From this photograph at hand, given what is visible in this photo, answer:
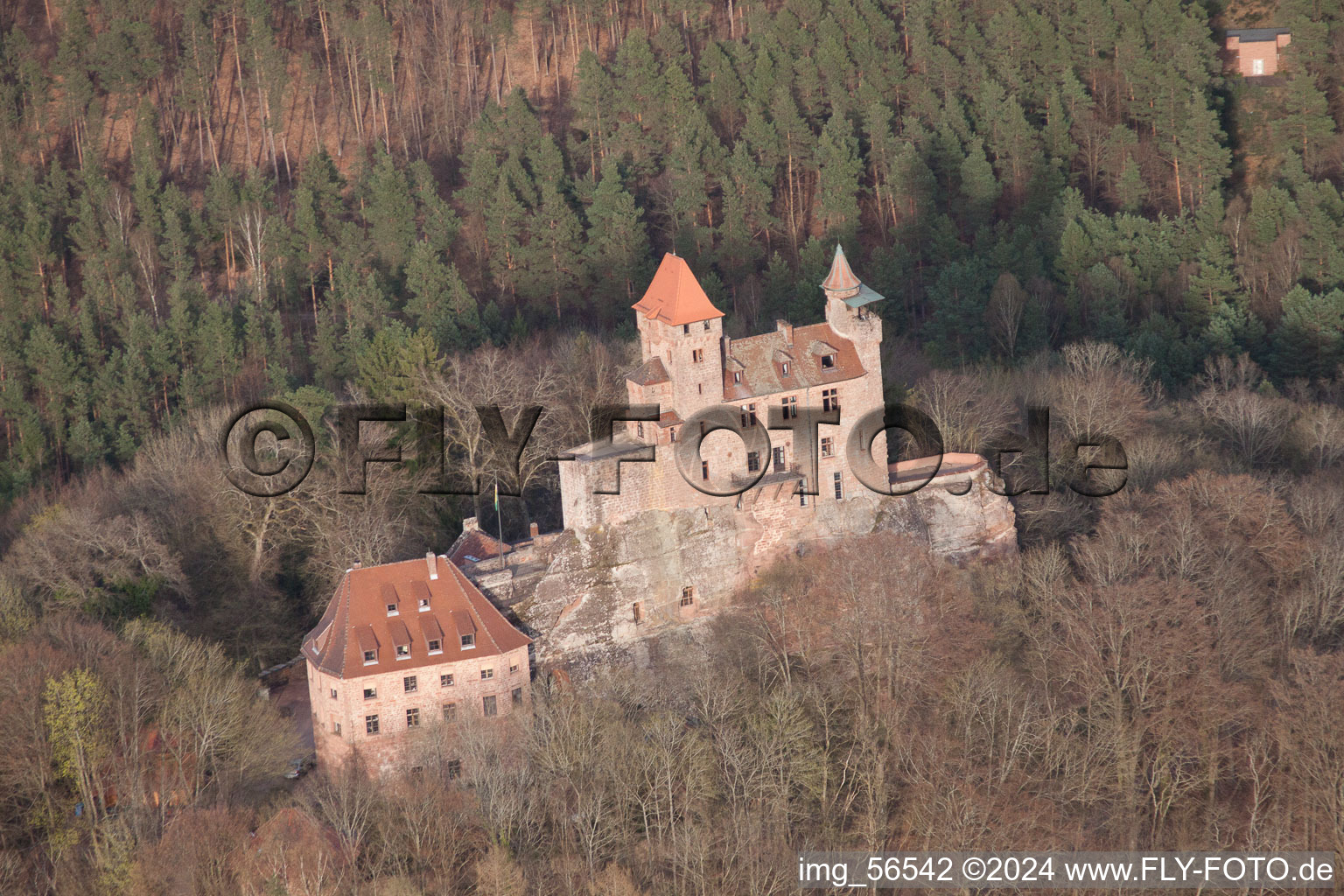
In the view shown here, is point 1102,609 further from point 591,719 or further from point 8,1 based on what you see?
point 8,1

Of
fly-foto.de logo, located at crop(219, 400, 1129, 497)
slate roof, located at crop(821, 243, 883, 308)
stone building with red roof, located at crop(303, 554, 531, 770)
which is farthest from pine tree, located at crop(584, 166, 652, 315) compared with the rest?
stone building with red roof, located at crop(303, 554, 531, 770)

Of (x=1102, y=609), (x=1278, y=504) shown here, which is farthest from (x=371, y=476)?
(x=1278, y=504)

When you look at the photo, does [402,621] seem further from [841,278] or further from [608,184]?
[608,184]

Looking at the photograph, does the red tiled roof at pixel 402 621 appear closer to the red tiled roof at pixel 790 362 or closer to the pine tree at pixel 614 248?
the red tiled roof at pixel 790 362

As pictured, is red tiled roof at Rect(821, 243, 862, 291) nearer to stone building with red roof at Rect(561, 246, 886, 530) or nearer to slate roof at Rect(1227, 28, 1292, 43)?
stone building with red roof at Rect(561, 246, 886, 530)

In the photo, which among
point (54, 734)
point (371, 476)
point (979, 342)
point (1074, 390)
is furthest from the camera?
point (979, 342)

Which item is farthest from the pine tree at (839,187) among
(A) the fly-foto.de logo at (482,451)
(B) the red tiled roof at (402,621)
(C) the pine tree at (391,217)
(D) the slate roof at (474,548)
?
(B) the red tiled roof at (402,621)
